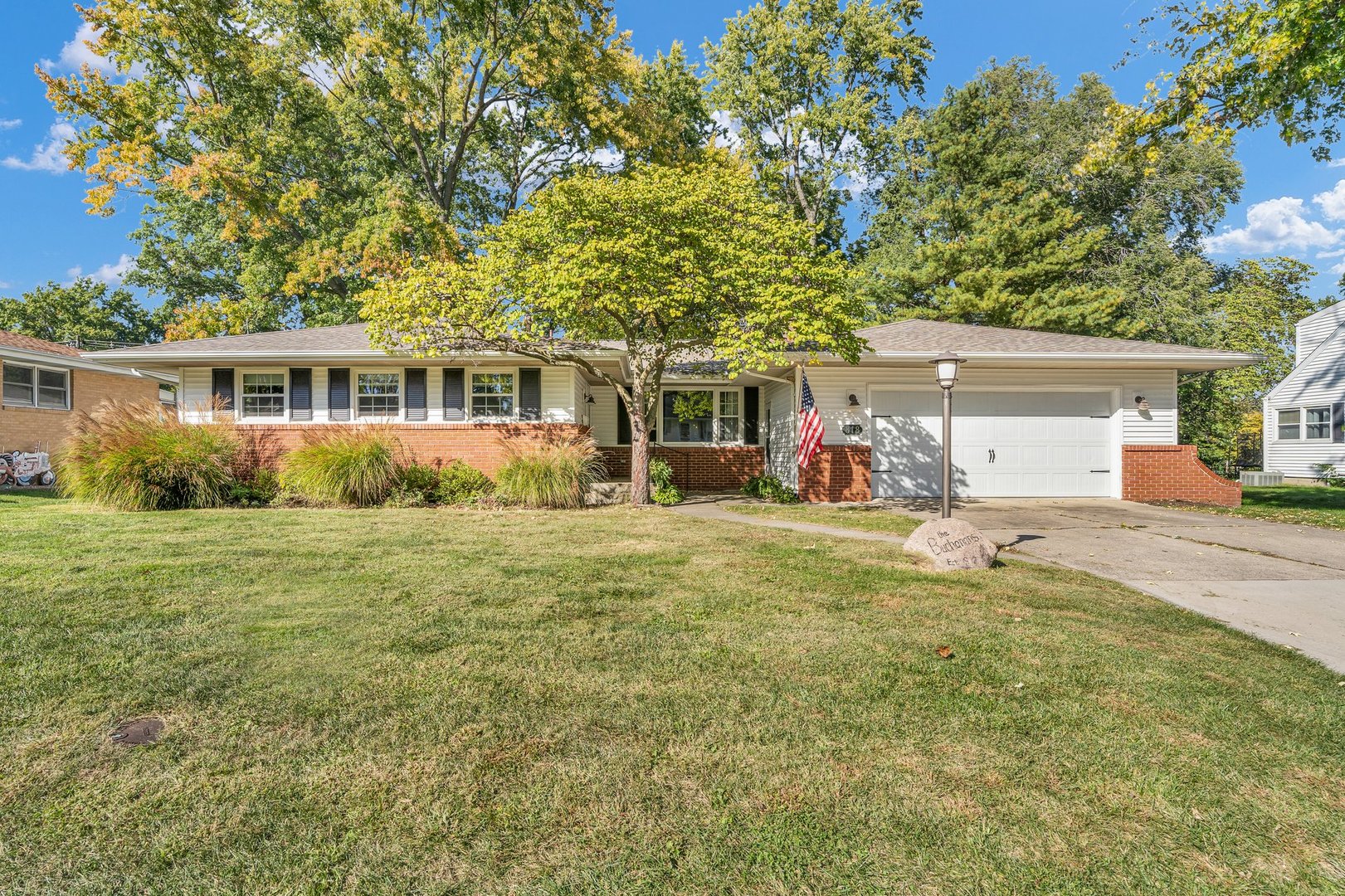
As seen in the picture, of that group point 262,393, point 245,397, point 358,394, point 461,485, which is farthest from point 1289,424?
point 245,397

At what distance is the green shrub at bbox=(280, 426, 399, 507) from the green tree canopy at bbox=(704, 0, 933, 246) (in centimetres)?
1737

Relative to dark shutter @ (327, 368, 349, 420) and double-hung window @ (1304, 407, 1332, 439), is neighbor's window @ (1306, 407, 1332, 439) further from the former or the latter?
dark shutter @ (327, 368, 349, 420)

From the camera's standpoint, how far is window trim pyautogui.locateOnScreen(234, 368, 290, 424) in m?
13.2

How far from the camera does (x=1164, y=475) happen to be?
1253 cm

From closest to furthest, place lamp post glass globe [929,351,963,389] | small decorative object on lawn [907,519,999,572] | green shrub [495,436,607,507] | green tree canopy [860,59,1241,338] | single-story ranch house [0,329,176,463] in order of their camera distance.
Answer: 1. small decorative object on lawn [907,519,999,572]
2. lamp post glass globe [929,351,963,389]
3. green shrub [495,436,607,507]
4. single-story ranch house [0,329,176,463]
5. green tree canopy [860,59,1241,338]

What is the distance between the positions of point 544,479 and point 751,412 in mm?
6387

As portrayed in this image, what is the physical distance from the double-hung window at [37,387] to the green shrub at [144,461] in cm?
845

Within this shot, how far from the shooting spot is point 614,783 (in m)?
2.28

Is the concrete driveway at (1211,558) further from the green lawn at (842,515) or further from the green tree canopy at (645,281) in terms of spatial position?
the green tree canopy at (645,281)

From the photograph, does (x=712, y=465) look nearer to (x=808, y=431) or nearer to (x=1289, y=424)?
(x=808, y=431)

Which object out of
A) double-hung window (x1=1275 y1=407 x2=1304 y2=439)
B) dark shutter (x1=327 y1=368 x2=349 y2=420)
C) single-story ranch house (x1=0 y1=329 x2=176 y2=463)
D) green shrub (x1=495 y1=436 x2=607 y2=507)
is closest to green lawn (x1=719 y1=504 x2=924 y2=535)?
green shrub (x1=495 y1=436 x2=607 y2=507)

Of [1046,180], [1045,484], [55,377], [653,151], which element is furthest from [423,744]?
[1046,180]

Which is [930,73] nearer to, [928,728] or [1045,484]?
[1045,484]

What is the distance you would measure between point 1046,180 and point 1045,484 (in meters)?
17.2
